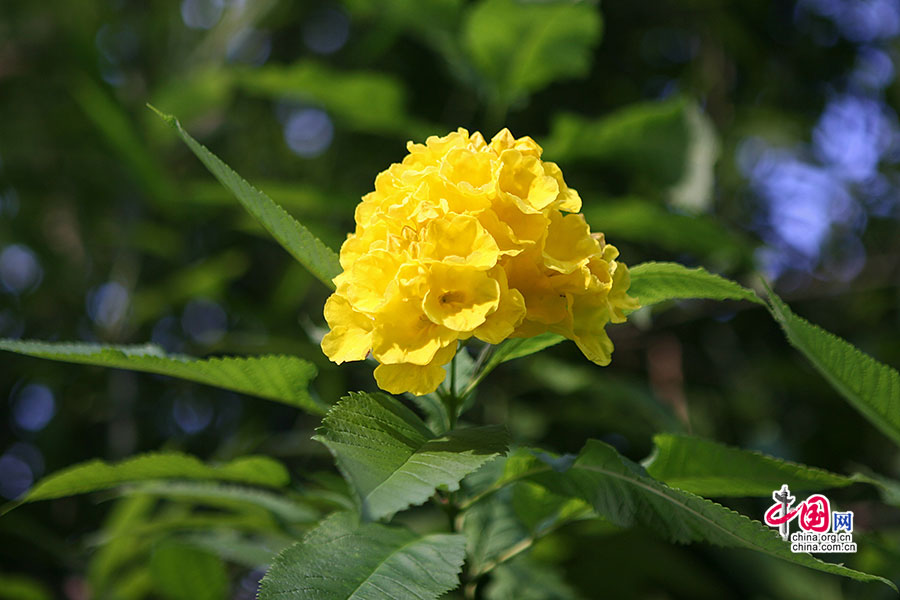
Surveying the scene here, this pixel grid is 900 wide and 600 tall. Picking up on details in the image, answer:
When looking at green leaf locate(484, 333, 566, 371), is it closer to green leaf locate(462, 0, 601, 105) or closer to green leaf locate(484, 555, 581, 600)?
green leaf locate(484, 555, 581, 600)

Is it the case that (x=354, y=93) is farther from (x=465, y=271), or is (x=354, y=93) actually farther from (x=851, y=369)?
(x=851, y=369)

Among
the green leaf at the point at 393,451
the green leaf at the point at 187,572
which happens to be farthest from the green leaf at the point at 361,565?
the green leaf at the point at 187,572

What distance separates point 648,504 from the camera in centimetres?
74

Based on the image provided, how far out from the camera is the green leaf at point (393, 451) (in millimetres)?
581

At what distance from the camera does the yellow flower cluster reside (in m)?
0.70

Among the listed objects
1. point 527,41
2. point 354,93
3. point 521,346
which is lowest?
point 521,346

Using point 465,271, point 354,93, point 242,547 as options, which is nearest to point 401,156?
point 354,93

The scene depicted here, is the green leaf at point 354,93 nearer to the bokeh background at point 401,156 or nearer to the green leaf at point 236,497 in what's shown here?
the bokeh background at point 401,156

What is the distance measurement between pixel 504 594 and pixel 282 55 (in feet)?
6.49

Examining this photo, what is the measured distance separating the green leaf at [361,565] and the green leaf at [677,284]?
36 cm

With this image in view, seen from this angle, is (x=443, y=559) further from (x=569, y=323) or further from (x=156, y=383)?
(x=156, y=383)

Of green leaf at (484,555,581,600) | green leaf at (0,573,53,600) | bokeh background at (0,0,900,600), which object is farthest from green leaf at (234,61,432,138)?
green leaf at (0,573,53,600)

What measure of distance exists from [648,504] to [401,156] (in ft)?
4.46

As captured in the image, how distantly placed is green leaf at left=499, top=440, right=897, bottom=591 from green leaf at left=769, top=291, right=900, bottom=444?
234 mm
